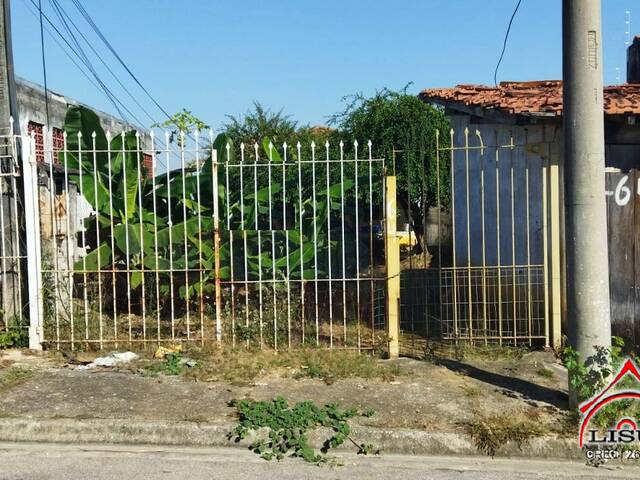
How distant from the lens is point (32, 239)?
7164 millimetres

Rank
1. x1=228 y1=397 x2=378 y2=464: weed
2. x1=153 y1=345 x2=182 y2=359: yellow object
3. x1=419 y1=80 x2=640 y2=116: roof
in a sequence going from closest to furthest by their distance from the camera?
1. x1=228 y1=397 x2=378 y2=464: weed
2. x1=153 y1=345 x2=182 y2=359: yellow object
3. x1=419 y1=80 x2=640 y2=116: roof

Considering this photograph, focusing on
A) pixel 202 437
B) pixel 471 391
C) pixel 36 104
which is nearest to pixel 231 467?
pixel 202 437

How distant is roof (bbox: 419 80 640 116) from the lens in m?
7.75

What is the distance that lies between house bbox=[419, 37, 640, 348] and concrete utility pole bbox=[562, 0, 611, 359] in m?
1.51

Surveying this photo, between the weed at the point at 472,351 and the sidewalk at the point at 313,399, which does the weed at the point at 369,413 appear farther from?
the weed at the point at 472,351

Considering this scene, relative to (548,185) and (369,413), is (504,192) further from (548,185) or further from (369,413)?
(369,413)

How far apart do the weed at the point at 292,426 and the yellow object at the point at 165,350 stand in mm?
1836

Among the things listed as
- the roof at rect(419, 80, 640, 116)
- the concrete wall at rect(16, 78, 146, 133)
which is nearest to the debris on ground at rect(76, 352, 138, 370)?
the roof at rect(419, 80, 640, 116)

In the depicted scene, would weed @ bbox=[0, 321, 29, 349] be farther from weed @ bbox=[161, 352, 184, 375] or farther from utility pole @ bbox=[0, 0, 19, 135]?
utility pole @ bbox=[0, 0, 19, 135]

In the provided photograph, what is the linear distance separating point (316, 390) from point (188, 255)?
3.08m

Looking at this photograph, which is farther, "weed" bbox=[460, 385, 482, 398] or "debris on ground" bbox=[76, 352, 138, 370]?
"debris on ground" bbox=[76, 352, 138, 370]

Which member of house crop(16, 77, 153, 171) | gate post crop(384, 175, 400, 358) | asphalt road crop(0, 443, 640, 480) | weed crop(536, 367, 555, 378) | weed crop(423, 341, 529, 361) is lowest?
asphalt road crop(0, 443, 640, 480)

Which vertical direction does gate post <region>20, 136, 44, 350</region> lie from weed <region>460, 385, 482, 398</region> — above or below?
above

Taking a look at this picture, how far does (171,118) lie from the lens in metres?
16.9
